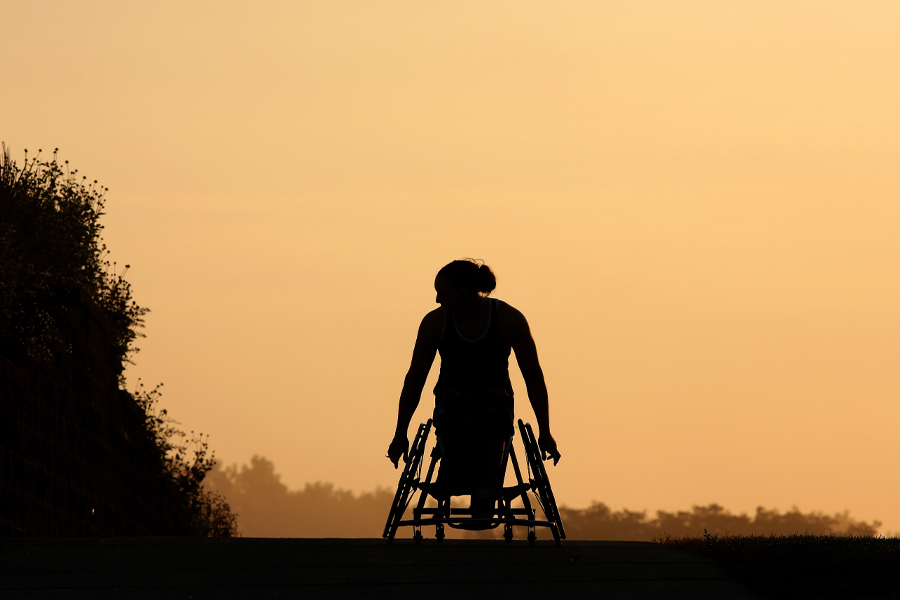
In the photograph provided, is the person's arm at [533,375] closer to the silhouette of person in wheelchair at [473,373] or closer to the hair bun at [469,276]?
the silhouette of person in wheelchair at [473,373]

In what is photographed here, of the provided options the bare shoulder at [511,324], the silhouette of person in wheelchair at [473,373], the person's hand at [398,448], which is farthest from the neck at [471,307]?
the person's hand at [398,448]

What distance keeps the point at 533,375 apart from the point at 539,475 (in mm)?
601

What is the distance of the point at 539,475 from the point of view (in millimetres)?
8250

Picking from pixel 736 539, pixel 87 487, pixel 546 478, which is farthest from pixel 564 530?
pixel 87 487

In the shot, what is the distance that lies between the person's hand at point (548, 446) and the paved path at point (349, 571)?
57 centimetres

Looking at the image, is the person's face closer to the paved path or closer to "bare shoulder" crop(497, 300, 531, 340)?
"bare shoulder" crop(497, 300, 531, 340)

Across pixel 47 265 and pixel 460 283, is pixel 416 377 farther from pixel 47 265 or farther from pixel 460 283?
pixel 47 265

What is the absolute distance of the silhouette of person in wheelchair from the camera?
8.06 m

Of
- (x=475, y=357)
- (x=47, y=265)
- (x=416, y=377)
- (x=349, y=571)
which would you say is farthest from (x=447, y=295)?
(x=47, y=265)

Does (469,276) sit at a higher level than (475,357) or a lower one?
higher

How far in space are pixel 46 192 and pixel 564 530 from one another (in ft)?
27.9

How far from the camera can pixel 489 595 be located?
600 centimetres

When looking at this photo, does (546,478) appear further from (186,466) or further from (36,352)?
(186,466)

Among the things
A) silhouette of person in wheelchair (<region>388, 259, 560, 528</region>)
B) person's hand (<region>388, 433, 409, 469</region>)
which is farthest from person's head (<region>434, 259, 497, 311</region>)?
person's hand (<region>388, 433, 409, 469</region>)
